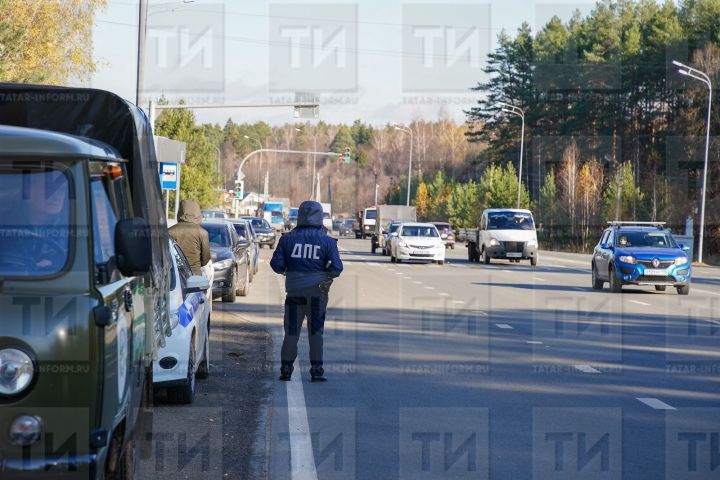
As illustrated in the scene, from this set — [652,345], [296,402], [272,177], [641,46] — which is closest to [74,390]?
[296,402]

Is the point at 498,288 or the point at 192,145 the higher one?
the point at 192,145

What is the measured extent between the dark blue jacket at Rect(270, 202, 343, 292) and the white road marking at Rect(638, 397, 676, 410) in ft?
11.0

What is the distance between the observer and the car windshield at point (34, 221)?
530 centimetres

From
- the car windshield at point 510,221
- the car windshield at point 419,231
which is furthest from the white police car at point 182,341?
the car windshield at point 510,221

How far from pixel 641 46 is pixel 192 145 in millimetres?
33484

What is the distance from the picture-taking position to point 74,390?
4.99 m

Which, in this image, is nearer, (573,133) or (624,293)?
(624,293)

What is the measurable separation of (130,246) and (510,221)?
37.8 meters

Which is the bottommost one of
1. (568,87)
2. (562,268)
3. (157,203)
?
(562,268)

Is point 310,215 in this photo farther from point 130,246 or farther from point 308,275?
point 130,246

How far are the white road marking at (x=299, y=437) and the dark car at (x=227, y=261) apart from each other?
34.1ft

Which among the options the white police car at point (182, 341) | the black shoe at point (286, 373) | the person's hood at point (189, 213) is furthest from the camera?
the person's hood at point (189, 213)

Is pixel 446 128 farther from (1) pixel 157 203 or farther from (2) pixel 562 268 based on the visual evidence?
(1) pixel 157 203

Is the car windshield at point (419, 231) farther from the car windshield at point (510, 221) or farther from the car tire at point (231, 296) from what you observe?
the car tire at point (231, 296)
